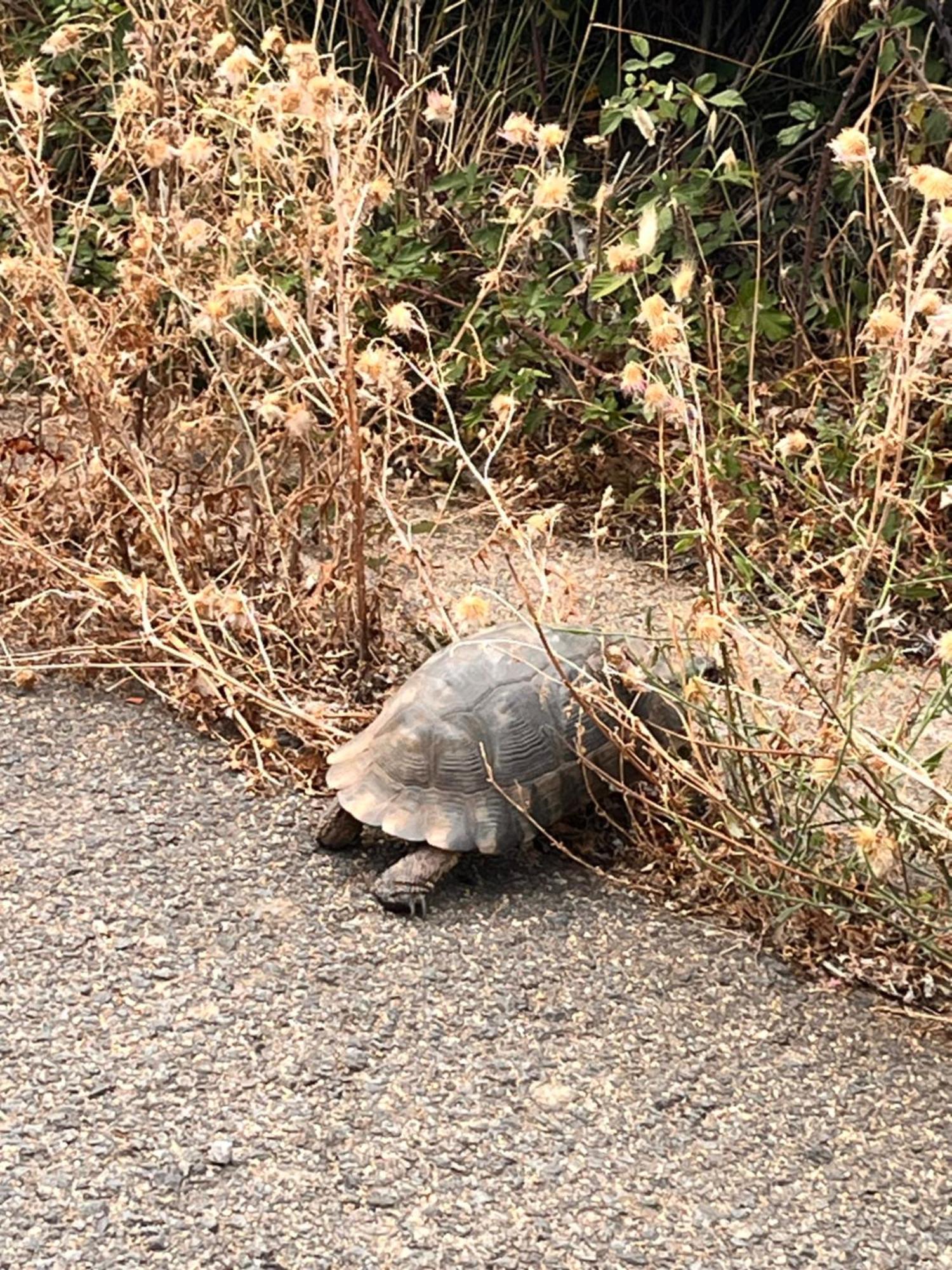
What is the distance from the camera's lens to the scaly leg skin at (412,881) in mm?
2967

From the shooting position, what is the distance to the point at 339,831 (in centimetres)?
314

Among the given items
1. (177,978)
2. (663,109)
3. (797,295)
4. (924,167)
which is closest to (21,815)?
(177,978)

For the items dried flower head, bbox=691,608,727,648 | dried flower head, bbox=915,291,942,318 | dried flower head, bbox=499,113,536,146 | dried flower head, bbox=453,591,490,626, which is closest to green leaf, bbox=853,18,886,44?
dried flower head, bbox=499,113,536,146

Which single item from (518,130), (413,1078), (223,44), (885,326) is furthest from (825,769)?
(223,44)

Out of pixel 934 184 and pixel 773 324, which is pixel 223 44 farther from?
pixel 773 324

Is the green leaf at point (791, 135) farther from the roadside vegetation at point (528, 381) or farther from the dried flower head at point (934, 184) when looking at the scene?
the dried flower head at point (934, 184)

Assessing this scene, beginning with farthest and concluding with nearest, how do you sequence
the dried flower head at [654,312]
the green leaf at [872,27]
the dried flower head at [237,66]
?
the green leaf at [872,27] < the dried flower head at [237,66] < the dried flower head at [654,312]

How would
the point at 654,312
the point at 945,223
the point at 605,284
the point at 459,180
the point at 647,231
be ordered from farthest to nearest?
the point at 459,180 < the point at 605,284 < the point at 647,231 < the point at 654,312 < the point at 945,223

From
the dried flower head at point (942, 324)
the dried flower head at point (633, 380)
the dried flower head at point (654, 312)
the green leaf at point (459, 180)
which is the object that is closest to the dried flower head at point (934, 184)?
the dried flower head at point (942, 324)

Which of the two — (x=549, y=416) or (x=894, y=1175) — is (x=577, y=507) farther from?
(x=894, y=1175)

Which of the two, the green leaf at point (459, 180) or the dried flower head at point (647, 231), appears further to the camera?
the green leaf at point (459, 180)

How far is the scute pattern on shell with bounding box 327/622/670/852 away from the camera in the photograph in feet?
9.95

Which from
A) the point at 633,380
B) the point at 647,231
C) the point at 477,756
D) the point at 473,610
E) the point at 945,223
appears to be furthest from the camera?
the point at 647,231

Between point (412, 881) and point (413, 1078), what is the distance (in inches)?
18.8
